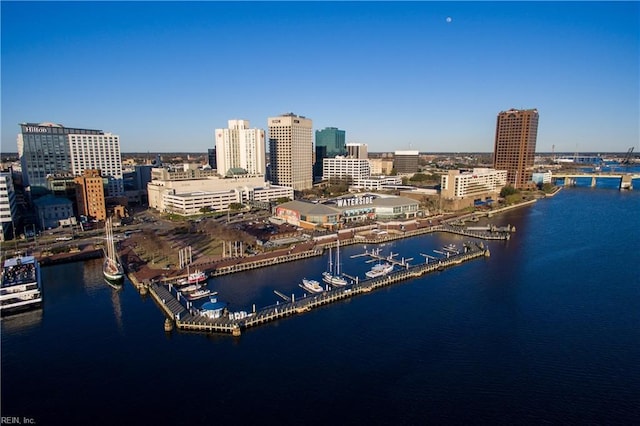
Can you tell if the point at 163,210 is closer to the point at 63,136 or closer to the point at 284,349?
the point at 63,136

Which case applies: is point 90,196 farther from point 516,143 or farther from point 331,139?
point 331,139

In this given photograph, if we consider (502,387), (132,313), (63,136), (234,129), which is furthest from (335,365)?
(234,129)

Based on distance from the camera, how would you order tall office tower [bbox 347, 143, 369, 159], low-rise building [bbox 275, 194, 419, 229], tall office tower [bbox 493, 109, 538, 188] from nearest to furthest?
1. low-rise building [bbox 275, 194, 419, 229]
2. tall office tower [bbox 493, 109, 538, 188]
3. tall office tower [bbox 347, 143, 369, 159]

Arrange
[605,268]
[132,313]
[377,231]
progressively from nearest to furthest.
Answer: [132,313] < [605,268] < [377,231]

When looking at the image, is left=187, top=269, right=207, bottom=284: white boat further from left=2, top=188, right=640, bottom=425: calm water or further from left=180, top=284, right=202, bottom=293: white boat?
left=2, top=188, right=640, bottom=425: calm water

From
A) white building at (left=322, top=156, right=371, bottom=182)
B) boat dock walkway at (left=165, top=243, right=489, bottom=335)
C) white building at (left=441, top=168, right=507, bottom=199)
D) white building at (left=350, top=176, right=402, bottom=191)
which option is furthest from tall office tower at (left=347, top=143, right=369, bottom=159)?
boat dock walkway at (left=165, top=243, right=489, bottom=335)

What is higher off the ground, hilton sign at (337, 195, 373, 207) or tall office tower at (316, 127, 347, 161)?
tall office tower at (316, 127, 347, 161)

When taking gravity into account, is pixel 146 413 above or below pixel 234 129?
below
